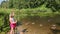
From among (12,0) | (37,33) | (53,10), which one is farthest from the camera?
(12,0)

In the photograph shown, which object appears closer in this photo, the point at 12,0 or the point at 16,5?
the point at 16,5

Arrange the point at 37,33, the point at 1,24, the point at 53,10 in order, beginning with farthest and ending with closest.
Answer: the point at 53,10 < the point at 37,33 < the point at 1,24

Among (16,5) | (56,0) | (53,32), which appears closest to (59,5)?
(56,0)

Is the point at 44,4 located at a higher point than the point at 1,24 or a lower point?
lower

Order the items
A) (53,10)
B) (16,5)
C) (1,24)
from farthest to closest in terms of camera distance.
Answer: (16,5), (53,10), (1,24)

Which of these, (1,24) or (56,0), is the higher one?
(1,24)

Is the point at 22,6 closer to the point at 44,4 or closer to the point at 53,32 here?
the point at 44,4

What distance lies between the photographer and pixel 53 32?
19.6 metres

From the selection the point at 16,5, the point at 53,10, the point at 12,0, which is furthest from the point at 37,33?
the point at 12,0

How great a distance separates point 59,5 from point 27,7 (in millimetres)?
7631

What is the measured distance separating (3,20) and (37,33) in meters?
3.38

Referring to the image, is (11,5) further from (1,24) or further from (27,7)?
(1,24)

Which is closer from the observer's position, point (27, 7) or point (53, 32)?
point (53, 32)

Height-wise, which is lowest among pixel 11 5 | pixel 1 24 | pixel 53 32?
pixel 11 5
